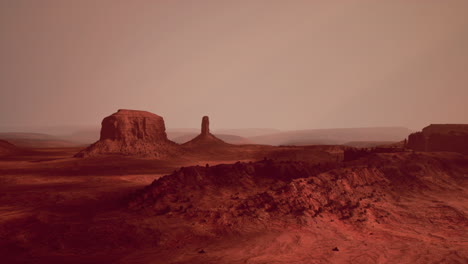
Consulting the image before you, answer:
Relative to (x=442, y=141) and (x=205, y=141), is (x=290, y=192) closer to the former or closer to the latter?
(x=442, y=141)

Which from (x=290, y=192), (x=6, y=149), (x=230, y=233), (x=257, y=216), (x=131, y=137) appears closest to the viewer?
(x=230, y=233)

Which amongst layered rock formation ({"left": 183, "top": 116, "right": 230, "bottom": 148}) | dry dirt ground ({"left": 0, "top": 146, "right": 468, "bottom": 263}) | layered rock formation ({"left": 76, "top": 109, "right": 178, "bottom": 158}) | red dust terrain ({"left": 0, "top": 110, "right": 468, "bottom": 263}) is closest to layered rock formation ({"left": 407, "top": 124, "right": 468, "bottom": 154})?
red dust terrain ({"left": 0, "top": 110, "right": 468, "bottom": 263})

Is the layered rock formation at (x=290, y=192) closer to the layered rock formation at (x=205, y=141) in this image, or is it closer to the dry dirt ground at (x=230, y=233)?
the dry dirt ground at (x=230, y=233)

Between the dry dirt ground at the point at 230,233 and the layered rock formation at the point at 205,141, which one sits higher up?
the layered rock formation at the point at 205,141

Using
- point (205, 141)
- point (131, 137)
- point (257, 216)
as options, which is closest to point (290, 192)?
point (257, 216)

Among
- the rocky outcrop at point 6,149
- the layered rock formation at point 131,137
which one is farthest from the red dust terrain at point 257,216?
the rocky outcrop at point 6,149

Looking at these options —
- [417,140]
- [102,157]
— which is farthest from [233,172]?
[417,140]
